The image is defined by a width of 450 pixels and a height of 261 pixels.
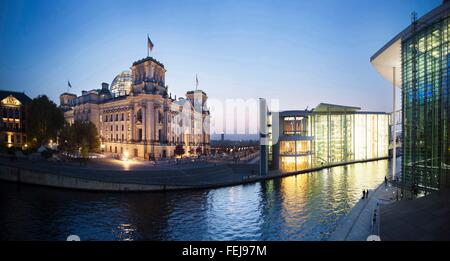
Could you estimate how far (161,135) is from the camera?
74.9 metres

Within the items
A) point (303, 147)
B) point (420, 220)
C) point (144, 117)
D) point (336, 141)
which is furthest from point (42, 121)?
point (336, 141)

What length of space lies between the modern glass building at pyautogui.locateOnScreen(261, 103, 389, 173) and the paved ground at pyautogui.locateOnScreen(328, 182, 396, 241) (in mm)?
24952

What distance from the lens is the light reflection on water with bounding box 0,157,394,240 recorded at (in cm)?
2128

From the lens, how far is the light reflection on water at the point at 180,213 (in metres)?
21.3

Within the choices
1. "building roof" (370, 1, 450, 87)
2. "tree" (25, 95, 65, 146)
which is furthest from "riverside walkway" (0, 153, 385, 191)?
"building roof" (370, 1, 450, 87)

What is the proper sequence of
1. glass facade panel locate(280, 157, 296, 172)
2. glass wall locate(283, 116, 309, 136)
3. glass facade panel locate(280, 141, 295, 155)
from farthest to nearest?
glass wall locate(283, 116, 309, 136), glass facade panel locate(280, 141, 295, 155), glass facade panel locate(280, 157, 296, 172)

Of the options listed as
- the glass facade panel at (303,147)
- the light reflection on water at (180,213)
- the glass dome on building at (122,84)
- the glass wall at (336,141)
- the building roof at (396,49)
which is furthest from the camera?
the glass dome on building at (122,84)

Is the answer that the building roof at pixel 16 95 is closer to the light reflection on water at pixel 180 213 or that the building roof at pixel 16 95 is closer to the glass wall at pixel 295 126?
the light reflection on water at pixel 180 213

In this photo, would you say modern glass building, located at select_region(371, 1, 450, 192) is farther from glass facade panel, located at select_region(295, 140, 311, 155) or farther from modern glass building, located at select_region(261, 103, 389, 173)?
glass facade panel, located at select_region(295, 140, 311, 155)

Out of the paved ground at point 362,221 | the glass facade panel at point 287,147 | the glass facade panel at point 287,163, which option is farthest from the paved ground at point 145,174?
the paved ground at point 362,221

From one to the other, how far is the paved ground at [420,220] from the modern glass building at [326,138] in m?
32.7
